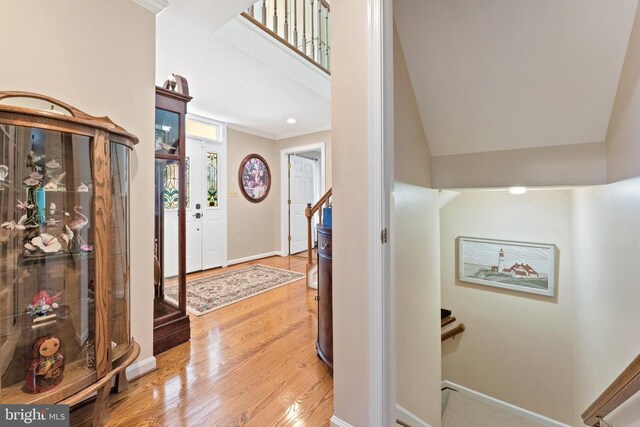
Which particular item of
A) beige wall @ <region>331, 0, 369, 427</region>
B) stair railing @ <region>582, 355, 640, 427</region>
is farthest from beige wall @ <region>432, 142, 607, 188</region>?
beige wall @ <region>331, 0, 369, 427</region>

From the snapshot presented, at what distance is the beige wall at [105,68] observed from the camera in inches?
48.8

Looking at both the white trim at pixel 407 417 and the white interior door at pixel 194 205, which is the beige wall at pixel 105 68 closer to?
the white trim at pixel 407 417

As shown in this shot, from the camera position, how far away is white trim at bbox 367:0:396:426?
1018mm

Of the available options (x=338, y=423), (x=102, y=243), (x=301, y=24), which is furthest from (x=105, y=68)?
(x=301, y=24)

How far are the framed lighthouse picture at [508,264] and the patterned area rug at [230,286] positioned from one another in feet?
7.13

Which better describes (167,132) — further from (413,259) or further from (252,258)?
(252,258)

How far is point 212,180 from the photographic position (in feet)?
13.9

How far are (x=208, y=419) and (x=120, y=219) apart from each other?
3.76 ft

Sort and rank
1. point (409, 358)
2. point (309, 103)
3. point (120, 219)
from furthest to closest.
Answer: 1. point (309, 103)
2. point (409, 358)
3. point (120, 219)

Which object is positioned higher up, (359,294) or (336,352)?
(359,294)

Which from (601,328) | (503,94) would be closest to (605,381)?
(601,328)

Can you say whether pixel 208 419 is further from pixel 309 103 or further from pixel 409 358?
pixel 309 103

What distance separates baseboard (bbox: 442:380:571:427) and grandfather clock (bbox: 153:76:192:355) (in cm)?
309

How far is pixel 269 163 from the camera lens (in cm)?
516
